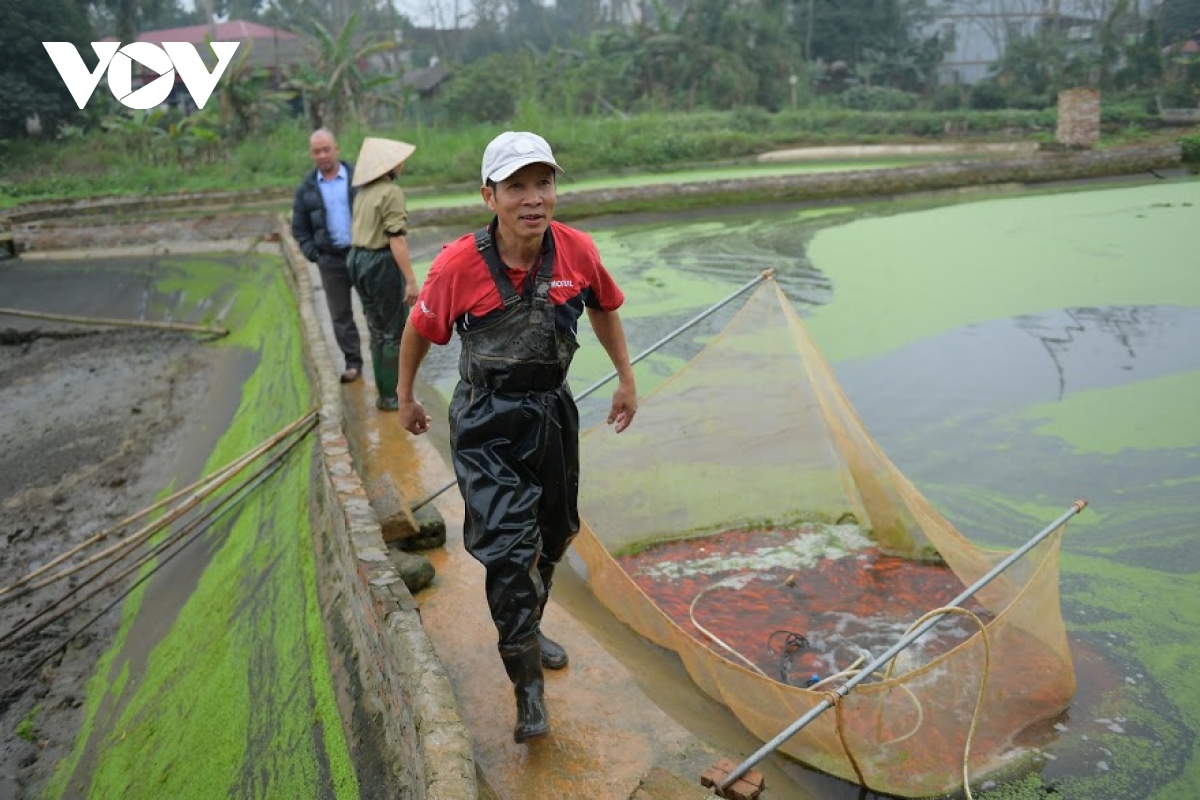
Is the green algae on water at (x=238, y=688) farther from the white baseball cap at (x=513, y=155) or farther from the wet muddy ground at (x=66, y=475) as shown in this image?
the white baseball cap at (x=513, y=155)

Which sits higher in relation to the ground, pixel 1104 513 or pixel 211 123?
Answer: pixel 211 123

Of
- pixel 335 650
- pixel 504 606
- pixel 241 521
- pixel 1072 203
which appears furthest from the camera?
pixel 1072 203

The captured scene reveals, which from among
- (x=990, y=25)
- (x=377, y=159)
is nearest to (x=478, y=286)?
(x=377, y=159)

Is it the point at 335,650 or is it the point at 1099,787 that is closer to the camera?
the point at 1099,787

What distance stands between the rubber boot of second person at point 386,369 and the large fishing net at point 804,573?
5.21ft

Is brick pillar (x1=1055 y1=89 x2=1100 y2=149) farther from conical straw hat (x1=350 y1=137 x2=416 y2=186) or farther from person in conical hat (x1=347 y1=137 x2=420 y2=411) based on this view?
conical straw hat (x1=350 y1=137 x2=416 y2=186)

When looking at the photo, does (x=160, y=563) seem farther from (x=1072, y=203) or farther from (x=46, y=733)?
(x=1072, y=203)

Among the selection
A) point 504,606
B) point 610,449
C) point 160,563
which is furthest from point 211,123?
point 504,606

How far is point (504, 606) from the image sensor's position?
2705mm

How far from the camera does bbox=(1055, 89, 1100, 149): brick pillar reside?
18141 mm

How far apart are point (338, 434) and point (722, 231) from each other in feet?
31.3

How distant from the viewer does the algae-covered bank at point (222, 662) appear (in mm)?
3484

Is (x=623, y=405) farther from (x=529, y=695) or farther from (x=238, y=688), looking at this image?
(x=238, y=688)

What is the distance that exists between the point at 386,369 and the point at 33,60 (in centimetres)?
2009
